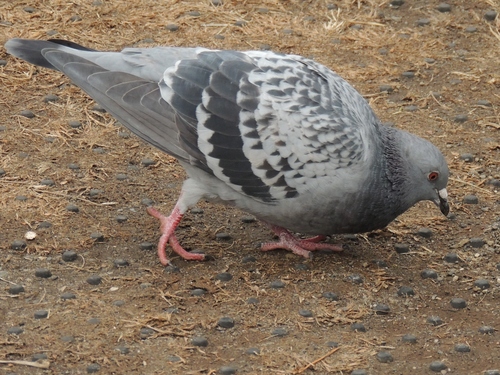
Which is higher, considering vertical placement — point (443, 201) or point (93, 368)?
point (443, 201)

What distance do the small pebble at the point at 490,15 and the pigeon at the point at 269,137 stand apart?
340 centimetres

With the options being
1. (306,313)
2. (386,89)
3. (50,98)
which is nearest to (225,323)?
(306,313)

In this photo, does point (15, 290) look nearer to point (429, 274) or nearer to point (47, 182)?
point (47, 182)

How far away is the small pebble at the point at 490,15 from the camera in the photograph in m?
8.76

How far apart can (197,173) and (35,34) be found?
3.08m

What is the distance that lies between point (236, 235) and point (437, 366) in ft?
5.83

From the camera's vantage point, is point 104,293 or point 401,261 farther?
point 401,261

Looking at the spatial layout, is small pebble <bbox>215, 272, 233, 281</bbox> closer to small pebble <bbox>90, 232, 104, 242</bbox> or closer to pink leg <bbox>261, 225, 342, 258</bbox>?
pink leg <bbox>261, 225, 342, 258</bbox>

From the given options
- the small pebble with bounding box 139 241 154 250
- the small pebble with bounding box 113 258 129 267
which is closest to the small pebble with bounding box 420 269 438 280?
the small pebble with bounding box 139 241 154 250

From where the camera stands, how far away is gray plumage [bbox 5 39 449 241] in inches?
217

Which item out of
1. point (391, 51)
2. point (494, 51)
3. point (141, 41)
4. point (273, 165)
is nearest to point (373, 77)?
point (391, 51)

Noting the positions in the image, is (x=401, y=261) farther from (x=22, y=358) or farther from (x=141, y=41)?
(x=141, y=41)

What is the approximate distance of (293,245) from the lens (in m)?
5.97

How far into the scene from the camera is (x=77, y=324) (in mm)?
5113
